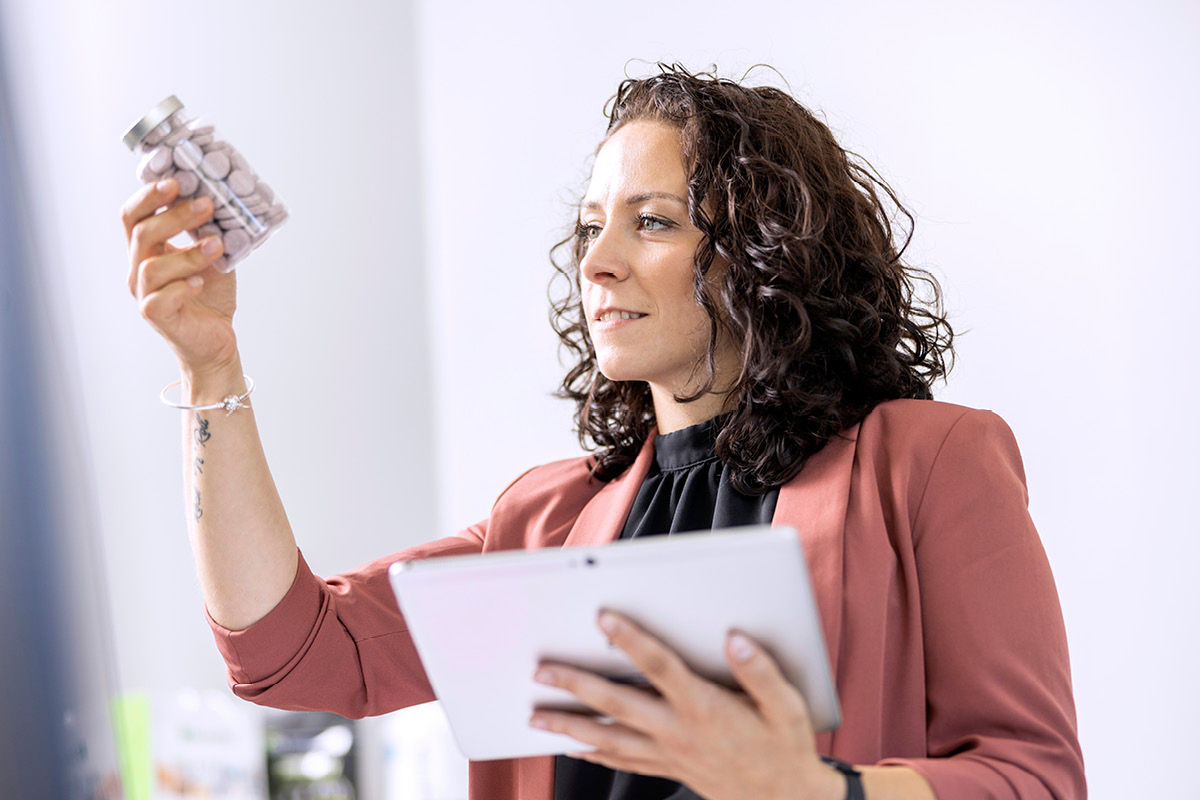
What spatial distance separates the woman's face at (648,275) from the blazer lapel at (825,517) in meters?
0.20

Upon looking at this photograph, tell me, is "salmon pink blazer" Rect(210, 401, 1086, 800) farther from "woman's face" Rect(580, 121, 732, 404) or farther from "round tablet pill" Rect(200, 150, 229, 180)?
"round tablet pill" Rect(200, 150, 229, 180)

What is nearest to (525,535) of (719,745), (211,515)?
(211,515)

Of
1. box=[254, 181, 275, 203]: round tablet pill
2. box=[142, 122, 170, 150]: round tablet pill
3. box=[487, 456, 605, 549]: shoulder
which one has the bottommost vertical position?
box=[487, 456, 605, 549]: shoulder

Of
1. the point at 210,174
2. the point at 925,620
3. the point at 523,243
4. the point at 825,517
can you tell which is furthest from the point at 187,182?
the point at 523,243

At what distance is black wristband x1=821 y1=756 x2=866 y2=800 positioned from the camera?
773 millimetres

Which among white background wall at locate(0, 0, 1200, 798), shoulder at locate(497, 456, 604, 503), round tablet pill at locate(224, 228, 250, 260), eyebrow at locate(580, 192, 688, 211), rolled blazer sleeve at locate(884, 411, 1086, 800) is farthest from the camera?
white background wall at locate(0, 0, 1200, 798)

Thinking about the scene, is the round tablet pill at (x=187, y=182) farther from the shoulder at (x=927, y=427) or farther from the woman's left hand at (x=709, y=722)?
the shoulder at (x=927, y=427)

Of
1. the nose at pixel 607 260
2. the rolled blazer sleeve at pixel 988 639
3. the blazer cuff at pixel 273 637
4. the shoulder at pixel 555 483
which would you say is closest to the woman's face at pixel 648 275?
the nose at pixel 607 260

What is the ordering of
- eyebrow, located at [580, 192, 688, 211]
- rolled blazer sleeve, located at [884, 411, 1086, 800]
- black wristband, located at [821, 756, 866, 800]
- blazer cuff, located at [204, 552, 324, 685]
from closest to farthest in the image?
black wristband, located at [821, 756, 866, 800] < rolled blazer sleeve, located at [884, 411, 1086, 800] < blazer cuff, located at [204, 552, 324, 685] < eyebrow, located at [580, 192, 688, 211]

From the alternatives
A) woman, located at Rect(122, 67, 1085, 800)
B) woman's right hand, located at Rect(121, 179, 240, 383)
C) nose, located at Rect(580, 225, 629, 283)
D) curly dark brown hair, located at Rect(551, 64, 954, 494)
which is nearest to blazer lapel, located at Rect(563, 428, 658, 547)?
woman, located at Rect(122, 67, 1085, 800)

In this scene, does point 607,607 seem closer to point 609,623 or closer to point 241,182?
point 609,623

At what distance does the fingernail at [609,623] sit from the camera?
696 millimetres

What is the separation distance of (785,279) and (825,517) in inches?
11.4

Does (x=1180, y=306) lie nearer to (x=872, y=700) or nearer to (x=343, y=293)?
(x=872, y=700)
